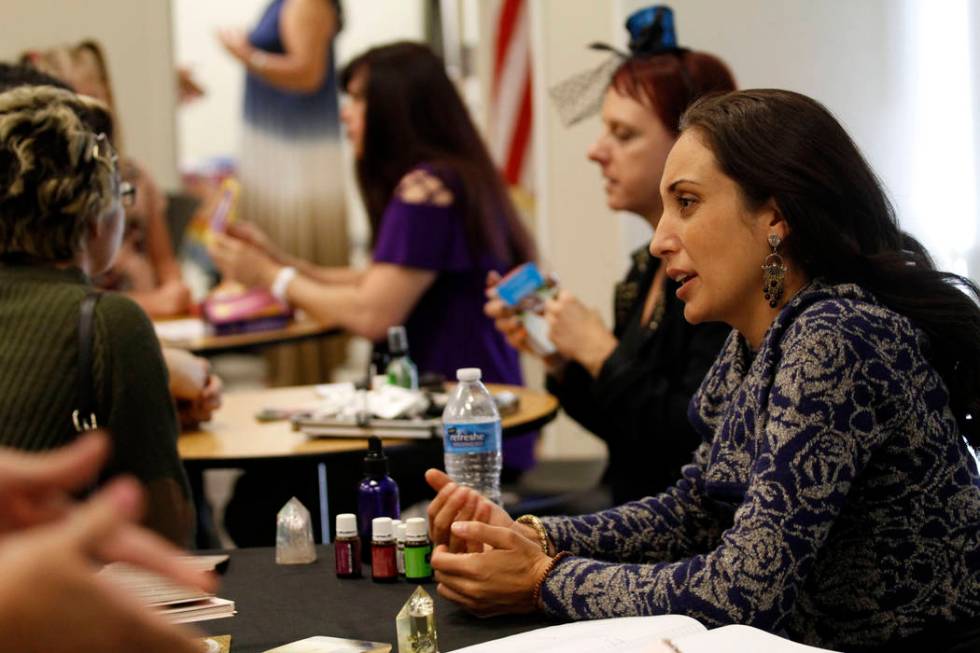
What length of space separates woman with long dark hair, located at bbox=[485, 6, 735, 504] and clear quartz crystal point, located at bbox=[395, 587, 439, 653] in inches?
48.6

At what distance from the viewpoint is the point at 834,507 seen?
1.50 meters

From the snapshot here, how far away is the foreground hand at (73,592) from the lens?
0.67 metres

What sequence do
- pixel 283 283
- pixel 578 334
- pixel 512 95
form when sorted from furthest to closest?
pixel 512 95 → pixel 283 283 → pixel 578 334

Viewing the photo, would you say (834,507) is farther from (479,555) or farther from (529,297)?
(529,297)

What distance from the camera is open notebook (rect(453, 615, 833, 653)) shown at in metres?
1.31

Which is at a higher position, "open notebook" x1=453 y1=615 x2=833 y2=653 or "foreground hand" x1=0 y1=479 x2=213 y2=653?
"foreground hand" x1=0 y1=479 x2=213 y2=653

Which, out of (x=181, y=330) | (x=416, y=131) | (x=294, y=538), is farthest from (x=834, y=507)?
(x=181, y=330)

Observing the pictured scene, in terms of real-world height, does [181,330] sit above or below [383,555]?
below

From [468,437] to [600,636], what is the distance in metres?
0.66

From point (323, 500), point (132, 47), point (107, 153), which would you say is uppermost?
point (132, 47)

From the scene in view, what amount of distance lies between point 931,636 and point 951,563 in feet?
0.31

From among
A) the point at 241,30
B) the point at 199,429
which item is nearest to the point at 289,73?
the point at 241,30

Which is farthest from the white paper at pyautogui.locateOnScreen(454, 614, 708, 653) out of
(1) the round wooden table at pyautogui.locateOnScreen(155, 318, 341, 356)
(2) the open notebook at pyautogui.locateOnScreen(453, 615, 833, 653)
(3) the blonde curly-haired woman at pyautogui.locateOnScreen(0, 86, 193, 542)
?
(1) the round wooden table at pyautogui.locateOnScreen(155, 318, 341, 356)

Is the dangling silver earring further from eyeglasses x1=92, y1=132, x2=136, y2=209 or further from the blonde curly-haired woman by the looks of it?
eyeglasses x1=92, y1=132, x2=136, y2=209
